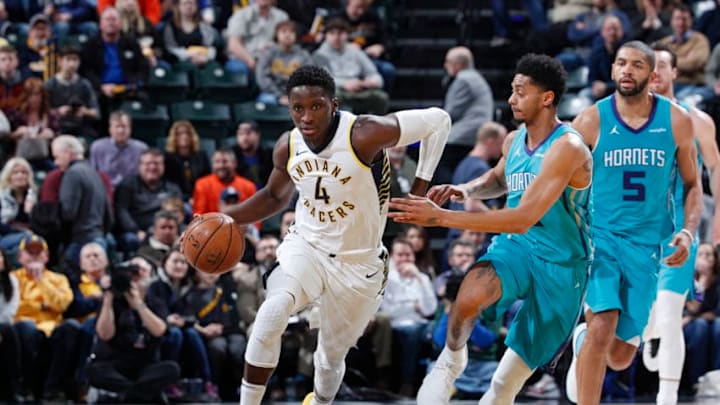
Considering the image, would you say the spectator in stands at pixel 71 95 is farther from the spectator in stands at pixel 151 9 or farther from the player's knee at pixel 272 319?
the player's knee at pixel 272 319

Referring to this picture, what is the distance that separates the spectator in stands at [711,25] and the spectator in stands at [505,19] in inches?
63.3

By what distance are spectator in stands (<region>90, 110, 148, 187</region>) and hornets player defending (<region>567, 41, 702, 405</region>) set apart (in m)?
5.46

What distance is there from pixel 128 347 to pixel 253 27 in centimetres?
492

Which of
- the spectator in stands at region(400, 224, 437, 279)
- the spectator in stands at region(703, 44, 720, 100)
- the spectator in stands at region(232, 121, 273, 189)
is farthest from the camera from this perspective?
the spectator in stands at region(703, 44, 720, 100)

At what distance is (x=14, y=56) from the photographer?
1206 cm

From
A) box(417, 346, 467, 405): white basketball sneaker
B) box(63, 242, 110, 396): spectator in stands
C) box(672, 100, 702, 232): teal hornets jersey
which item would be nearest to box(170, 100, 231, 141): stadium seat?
box(63, 242, 110, 396): spectator in stands

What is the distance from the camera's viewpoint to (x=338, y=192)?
6586mm

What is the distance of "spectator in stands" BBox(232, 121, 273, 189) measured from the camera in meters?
11.8

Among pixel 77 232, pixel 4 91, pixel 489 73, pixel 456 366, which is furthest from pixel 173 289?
pixel 489 73

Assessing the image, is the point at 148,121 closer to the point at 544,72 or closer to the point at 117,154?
the point at 117,154

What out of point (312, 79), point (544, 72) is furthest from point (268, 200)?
point (544, 72)

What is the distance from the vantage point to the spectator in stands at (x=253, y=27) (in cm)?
1345

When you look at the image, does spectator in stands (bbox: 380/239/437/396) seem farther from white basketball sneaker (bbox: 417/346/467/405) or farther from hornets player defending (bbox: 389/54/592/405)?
white basketball sneaker (bbox: 417/346/467/405)

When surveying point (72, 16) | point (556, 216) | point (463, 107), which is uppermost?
point (72, 16)
